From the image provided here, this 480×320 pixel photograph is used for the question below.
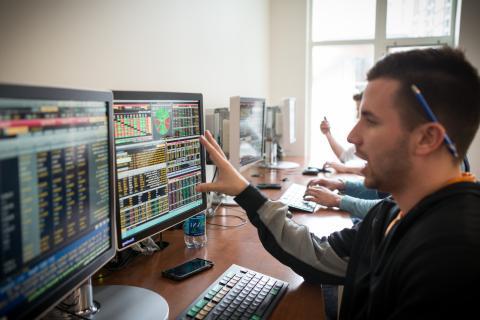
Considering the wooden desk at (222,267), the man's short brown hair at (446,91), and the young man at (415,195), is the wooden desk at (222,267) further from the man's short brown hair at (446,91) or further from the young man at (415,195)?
the man's short brown hair at (446,91)

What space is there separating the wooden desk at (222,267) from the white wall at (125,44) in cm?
64

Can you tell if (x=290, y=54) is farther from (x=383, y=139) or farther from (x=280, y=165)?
(x=383, y=139)

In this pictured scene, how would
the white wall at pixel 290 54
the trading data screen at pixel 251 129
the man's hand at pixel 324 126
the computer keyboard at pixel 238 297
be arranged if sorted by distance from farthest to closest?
the white wall at pixel 290 54, the man's hand at pixel 324 126, the trading data screen at pixel 251 129, the computer keyboard at pixel 238 297

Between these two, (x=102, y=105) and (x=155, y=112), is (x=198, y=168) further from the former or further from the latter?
(x=102, y=105)

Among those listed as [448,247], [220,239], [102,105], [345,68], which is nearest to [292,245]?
[220,239]

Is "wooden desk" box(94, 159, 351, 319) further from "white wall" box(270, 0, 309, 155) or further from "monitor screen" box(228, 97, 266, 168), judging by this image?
"white wall" box(270, 0, 309, 155)

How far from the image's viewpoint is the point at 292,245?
1.19m

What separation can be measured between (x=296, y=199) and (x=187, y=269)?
984 mm

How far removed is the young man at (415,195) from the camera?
66 centimetres

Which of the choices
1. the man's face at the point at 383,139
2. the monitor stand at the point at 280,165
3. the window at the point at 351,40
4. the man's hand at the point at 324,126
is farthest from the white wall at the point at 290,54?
the man's face at the point at 383,139

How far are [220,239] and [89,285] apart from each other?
0.63 meters

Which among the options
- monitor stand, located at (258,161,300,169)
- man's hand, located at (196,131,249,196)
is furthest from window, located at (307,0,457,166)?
man's hand, located at (196,131,249,196)

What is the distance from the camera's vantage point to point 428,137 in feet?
2.76

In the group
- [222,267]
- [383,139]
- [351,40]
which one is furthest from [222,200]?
[351,40]
